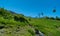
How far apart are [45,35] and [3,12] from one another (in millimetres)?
5277

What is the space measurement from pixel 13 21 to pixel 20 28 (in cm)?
91

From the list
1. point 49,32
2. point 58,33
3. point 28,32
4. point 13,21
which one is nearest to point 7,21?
point 13,21

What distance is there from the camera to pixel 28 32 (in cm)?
1747

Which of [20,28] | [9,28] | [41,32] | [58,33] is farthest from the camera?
[58,33]

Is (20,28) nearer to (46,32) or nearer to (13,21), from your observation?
(13,21)

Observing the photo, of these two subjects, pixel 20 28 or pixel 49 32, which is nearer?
pixel 20 28

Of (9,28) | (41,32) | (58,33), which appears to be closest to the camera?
(9,28)

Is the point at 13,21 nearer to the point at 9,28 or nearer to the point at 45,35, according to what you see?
the point at 9,28

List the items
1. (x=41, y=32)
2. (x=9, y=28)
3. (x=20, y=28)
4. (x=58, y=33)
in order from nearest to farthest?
(x=9, y=28) → (x=20, y=28) → (x=41, y=32) → (x=58, y=33)

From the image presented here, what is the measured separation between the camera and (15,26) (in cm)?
1698

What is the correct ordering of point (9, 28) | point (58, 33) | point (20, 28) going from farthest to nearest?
point (58, 33) < point (20, 28) < point (9, 28)

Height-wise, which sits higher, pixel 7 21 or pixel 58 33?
pixel 7 21

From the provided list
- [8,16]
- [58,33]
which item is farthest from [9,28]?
[58,33]

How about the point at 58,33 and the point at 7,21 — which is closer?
the point at 7,21
